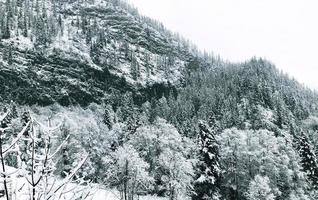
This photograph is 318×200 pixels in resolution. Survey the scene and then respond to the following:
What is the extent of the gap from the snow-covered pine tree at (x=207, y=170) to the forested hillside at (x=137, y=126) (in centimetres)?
12

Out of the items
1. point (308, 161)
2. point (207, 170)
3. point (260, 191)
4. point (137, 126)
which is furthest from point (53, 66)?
point (260, 191)

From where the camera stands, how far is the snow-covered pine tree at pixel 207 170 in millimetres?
43875

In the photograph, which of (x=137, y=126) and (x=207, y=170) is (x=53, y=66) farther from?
(x=207, y=170)

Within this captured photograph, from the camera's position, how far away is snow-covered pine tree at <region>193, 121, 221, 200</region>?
43.9m

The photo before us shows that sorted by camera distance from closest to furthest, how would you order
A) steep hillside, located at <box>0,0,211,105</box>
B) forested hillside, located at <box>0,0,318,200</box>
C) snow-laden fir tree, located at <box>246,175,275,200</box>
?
1. forested hillside, located at <box>0,0,318,200</box>
2. snow-laden fir tree, located at <box>246,175,275,200</box>
3. steep hillside, located at <box>0,0,211,105</box>

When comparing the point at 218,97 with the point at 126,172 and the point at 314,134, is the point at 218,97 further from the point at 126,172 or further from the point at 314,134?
the point at 126,172

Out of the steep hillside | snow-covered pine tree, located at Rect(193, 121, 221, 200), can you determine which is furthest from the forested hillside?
the steep hillside

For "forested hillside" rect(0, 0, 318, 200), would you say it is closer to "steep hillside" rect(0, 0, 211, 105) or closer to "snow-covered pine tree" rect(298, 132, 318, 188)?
"snow-covered pine tree" rect(298, 132, 318, 188)

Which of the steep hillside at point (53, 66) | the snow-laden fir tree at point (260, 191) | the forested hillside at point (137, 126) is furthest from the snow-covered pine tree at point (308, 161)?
the steep hillside at point (53, 66)

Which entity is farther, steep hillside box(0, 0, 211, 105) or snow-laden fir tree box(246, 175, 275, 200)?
steep hillside box(0, 0, 211, 105)

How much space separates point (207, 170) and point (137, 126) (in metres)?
38.1

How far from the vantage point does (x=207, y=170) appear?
4431 cm

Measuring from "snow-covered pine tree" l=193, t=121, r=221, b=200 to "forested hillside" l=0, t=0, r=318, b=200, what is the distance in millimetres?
124

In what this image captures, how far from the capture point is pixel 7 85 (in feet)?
461
